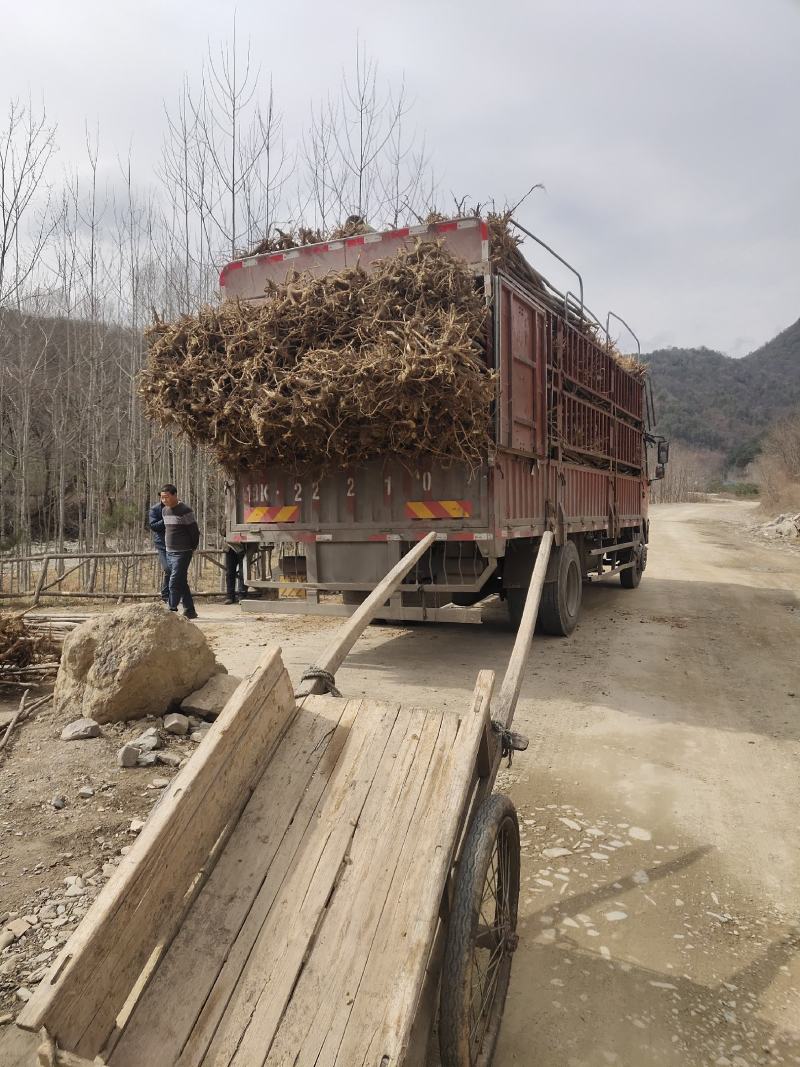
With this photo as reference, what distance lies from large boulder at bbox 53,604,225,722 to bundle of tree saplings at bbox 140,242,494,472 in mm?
1789

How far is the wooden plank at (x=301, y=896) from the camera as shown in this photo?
4.97 feet

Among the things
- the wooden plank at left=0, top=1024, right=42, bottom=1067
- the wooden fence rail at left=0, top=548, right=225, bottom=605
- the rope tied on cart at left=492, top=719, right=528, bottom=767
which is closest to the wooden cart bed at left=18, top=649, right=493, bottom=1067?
the rope tied on cart at left=492, top=719, right=528, bottom=767

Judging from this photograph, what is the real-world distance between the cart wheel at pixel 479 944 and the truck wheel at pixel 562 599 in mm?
4969

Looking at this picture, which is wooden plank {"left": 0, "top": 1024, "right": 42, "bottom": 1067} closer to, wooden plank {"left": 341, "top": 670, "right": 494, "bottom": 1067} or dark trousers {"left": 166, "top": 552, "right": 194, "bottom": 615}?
wooden plank {"left": 341, "top": 670, "right": 494, "bottom": 1067}

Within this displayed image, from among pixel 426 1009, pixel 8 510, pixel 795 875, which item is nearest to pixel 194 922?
pixel 426 1009

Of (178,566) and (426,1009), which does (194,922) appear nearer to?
(426,1009)

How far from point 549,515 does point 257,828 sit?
5.67 meters

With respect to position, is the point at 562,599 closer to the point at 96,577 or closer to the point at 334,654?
the point at 334,654

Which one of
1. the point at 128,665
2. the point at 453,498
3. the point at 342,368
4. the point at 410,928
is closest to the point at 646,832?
the point at 410,928

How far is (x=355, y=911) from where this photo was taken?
5.60 feet

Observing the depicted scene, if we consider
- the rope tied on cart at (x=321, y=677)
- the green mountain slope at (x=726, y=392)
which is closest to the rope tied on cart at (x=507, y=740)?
the rope tied on cart at (x=321, y=677)

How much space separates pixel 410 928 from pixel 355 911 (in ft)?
0.52

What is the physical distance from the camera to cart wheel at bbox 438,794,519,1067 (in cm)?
166

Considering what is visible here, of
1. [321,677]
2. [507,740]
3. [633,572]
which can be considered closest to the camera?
[507,740]
